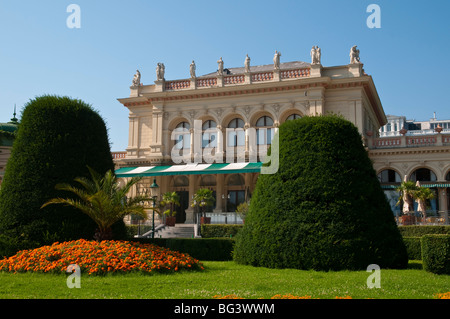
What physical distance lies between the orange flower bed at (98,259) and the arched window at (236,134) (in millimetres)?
22393

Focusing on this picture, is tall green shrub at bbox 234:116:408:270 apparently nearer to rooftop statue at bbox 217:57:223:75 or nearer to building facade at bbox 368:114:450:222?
building facade at bbox 368:114:450:222

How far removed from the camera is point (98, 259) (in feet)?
35.8

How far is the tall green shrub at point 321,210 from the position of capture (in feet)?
37.1

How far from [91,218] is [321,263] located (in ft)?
23.5

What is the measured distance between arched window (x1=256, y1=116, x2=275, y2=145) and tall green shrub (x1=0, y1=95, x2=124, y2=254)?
66.1 feet

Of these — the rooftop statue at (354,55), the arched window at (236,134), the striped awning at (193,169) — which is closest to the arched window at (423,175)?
the rooftop statue at (354,55)

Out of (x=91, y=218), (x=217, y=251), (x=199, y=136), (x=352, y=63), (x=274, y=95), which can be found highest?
(x=352, y=63)

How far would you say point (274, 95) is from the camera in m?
33.4

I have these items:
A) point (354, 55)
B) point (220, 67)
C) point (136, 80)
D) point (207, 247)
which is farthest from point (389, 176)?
point (136, 80)

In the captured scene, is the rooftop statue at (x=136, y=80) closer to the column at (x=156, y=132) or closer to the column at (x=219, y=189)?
the column at (x=156, y=132)

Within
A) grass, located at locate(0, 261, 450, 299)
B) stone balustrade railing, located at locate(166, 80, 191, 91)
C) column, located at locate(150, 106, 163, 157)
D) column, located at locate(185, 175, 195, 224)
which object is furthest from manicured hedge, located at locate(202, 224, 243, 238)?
stone balustrade railing, located at locate(166, 80, 191, 91)

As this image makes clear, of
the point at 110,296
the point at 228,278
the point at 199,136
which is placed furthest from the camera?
the point at 199,136
